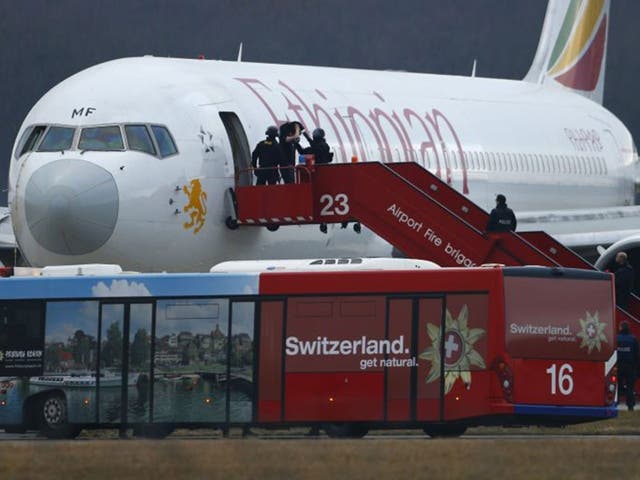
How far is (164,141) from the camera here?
33.7 m

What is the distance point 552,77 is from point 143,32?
10.4 meters

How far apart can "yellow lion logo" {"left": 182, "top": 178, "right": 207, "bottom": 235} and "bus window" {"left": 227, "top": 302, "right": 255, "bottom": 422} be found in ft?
20.8

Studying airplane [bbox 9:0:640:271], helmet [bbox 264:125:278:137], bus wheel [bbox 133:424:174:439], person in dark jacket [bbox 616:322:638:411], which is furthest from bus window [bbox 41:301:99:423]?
person in dark jacket [bbox 616:322:638:411]

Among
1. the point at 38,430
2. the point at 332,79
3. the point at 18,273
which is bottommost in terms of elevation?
the point at 38,430

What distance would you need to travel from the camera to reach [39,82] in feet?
177

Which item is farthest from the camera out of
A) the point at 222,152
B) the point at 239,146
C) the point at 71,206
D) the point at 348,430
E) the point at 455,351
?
the point at 239,146

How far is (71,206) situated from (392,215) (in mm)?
5043

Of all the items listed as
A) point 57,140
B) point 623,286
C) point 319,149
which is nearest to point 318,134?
point 319,149

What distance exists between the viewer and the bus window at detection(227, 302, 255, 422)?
88.1 feet

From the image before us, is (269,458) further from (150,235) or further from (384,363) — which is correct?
(150,235)

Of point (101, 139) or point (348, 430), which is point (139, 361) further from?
point (101, 139)

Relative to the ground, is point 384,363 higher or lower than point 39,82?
lower

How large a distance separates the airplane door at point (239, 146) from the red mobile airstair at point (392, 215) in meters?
0.55

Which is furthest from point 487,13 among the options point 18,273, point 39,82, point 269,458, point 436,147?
point 269,458
